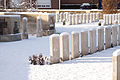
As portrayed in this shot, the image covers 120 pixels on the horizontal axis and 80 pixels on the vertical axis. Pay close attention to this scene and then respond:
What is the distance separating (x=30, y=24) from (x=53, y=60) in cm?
855

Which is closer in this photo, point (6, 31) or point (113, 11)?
point (6, 31)

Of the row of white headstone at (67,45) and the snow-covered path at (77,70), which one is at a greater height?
the row of white headstone at (67,45)

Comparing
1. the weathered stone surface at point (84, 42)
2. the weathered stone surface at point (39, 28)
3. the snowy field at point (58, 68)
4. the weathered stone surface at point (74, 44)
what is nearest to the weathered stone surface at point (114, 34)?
the snowy field at point (58, 68)

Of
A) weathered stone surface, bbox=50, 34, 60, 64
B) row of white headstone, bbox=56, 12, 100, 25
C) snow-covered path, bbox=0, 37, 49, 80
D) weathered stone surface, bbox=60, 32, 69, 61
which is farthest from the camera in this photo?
row of white headstone, bbox=56, 12, 100, 25

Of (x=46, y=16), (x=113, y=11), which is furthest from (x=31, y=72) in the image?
(x=113, y=11)

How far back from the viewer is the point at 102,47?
1140 centimetres

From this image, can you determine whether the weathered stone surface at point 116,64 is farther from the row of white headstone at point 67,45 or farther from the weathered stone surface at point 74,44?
the weathered stone surface at point 74,44

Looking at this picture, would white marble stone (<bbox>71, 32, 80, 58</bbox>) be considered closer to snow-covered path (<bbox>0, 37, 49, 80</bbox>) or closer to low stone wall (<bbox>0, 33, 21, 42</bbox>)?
snow-covered path (<bbox>0, 37, 49, 80</bbox>)

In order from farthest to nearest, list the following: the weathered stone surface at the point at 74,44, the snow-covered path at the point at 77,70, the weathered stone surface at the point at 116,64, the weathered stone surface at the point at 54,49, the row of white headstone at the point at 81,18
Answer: the row of white headstone at the point at 81,18, the weathered stone surface at the point at 74,44, the weathered stone surface at the point at 54,49, the snow-covered path at the point at 77,70, the weathered stone surface at the point at 116,64

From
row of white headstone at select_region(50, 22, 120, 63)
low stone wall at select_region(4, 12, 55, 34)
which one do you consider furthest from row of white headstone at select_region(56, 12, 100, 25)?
row of white headstone at select_region(50, 22, 120, 63)

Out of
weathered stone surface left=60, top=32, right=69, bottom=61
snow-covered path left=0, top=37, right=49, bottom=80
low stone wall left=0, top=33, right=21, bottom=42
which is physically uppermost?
weathered stone surface left=60, top=32, right=69, bottom=61

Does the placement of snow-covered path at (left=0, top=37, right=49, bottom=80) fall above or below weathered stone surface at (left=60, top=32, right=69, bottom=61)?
below

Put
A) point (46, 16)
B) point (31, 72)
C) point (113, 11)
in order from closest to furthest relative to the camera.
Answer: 1. point (31, 72)
2. point (46, 16)
3. point (113, 11)

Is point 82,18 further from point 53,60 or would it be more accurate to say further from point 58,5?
point 58,5
